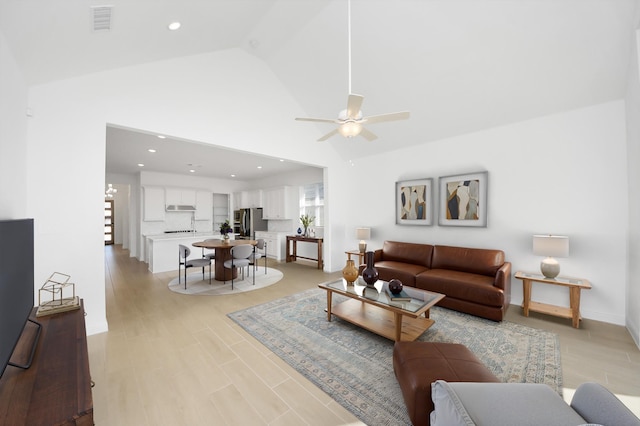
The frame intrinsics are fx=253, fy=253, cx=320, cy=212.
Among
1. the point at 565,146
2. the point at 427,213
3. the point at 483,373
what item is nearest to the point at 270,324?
the point at 483,373

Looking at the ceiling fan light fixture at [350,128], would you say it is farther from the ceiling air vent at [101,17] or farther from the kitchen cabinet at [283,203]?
the kitchen cabinet at [283,203]

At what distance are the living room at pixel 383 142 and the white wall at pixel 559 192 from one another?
1cm

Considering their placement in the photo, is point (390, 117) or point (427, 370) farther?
point (390, 117)

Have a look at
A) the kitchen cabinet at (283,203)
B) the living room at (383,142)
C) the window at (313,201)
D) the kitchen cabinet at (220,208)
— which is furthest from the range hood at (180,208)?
the living room at (383,142)

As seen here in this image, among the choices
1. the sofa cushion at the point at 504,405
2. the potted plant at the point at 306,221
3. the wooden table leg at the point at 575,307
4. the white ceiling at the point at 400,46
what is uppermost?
the white ceiling at the point at 400,46

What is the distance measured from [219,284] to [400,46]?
495 centimetres

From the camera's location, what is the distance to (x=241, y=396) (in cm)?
195

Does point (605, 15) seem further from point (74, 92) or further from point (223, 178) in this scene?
point (223, 178)

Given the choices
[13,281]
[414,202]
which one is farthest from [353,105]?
[414,202]

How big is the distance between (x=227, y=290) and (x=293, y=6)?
4.41 meters

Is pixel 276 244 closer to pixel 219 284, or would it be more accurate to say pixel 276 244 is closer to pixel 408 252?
pixel 219 284

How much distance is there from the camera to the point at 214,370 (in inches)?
88.7

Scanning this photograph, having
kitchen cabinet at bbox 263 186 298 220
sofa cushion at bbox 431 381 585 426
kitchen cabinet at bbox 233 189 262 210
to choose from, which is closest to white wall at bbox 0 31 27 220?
sofa cushion at bbox 431 381 585 426

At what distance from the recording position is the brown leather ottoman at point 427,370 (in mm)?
1538
